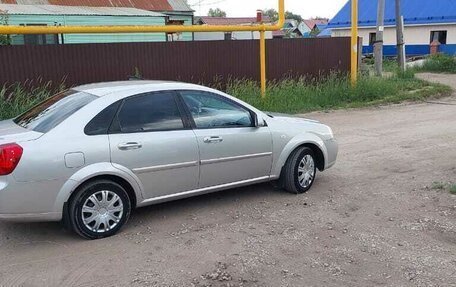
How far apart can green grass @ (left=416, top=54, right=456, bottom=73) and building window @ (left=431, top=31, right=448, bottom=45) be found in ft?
41.4

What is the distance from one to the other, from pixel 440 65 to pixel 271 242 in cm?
2329

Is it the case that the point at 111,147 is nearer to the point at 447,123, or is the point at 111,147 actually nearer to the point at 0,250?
the point at 0,250

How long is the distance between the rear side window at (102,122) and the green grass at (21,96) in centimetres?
546

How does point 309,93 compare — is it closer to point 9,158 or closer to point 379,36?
point 379,36

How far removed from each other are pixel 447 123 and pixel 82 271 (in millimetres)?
9554

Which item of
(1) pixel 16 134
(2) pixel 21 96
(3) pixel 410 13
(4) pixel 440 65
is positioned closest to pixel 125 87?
(1) pixel 16 134

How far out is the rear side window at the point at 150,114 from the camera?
5172mm

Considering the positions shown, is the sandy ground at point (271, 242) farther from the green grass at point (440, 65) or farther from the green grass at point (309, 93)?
the green grass at point (440, 65)

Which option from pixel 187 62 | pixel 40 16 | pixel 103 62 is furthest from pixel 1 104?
pixel 40 16

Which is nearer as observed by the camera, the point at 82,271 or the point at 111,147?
the point at 82,271

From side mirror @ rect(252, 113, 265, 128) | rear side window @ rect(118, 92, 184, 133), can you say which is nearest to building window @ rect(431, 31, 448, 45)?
side mirror @ rect(252, 113, 265, 128)

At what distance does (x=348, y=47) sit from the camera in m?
15.9

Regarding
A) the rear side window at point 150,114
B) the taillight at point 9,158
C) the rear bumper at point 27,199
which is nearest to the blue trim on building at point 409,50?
the rear side window at point 150,114

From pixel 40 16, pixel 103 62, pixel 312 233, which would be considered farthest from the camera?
pixel 40 16
